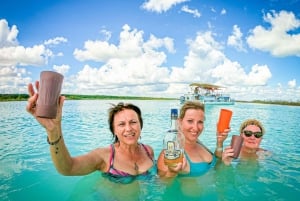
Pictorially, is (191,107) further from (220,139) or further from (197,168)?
(197,168)

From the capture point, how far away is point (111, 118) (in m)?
3.12

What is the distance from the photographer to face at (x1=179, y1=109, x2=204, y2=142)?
3.43 meters

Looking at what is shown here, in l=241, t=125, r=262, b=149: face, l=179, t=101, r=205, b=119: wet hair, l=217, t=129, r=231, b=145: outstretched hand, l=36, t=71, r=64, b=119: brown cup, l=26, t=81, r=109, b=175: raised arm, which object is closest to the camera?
l=36, t=71, r=64, b=119: brown cup

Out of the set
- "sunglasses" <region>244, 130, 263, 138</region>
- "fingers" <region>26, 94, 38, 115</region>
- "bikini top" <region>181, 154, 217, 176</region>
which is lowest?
"bikini top" <region>181, 154, 217, 176</region>

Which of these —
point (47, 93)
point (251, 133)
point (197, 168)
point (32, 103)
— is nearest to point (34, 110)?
point (32, 103)

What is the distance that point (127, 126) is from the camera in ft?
9.59

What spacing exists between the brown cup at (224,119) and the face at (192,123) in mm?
458

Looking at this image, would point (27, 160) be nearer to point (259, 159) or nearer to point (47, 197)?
point (47, 197)

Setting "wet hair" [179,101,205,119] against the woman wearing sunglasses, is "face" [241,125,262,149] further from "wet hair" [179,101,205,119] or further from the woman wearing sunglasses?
"wet hair" [179,101,205,119]

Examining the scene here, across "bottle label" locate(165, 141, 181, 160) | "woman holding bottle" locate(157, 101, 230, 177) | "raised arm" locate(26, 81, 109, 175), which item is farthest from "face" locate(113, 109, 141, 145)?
"woman holding bottle" locate(157, 101, 230, 177)

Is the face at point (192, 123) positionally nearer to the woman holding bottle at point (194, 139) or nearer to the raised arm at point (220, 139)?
the woman holding bottle at point (194, 139)

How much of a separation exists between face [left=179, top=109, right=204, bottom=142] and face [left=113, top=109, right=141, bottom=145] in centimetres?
76

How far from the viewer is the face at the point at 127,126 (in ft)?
9.62

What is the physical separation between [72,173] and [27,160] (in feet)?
14.4
